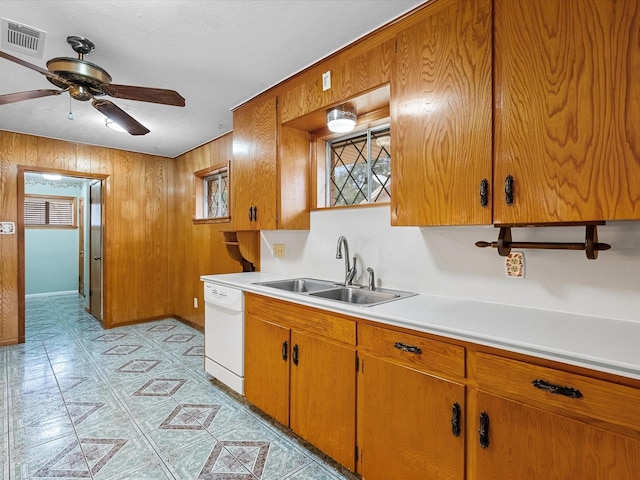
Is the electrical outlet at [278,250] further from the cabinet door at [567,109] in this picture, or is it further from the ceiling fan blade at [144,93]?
the cabinet door at [567,109]

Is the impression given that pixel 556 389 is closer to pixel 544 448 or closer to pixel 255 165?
pixel 544 448

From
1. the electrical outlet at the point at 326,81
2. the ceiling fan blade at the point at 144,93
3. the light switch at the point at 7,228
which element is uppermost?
the electrical outlet at the point at 326,81

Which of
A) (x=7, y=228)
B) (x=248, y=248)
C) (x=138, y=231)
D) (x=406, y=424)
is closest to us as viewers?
(x=406, y=424)

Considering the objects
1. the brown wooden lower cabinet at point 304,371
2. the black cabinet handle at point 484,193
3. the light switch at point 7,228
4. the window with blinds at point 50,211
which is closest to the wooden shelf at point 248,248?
the brown wooden lower cabinet at point 304,371

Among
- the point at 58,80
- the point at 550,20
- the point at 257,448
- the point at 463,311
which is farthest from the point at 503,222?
the point at 58,80

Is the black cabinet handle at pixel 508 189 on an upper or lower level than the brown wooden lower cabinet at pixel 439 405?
upper

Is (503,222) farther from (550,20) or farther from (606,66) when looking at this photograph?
(550,20)

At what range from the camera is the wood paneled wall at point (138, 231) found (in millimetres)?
3748

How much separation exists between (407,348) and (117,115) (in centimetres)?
240

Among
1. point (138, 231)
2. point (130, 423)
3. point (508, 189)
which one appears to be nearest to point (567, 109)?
point (508, 189)

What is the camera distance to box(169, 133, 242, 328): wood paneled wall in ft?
12.5

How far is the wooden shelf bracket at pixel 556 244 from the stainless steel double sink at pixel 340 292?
0.54 meters

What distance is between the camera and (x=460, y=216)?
1.49m

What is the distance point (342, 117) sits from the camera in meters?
2.19
